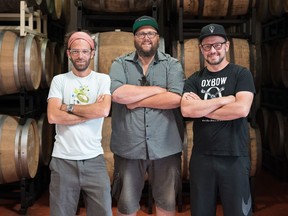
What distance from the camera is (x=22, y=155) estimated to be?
4289mm

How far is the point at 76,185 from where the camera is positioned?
2762 mm

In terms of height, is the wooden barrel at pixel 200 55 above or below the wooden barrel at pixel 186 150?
above

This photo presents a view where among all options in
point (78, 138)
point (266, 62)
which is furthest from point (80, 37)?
point (266, 62)

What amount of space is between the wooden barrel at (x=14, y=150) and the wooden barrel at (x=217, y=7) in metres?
2.30

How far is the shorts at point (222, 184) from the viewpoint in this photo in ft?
8.94

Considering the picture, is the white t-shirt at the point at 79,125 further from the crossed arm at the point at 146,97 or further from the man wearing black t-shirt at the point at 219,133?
the man wearing black t-shirt at the point at 219,133

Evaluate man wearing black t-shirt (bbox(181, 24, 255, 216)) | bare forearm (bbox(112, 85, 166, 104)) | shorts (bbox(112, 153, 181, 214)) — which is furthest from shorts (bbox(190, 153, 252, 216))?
bare forearm (bbox(112, 85, 166, 104))

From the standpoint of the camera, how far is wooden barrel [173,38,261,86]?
4414mm

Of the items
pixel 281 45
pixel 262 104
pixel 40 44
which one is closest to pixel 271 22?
pixel 281 45

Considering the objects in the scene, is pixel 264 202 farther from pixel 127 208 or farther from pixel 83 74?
pixel 83 74

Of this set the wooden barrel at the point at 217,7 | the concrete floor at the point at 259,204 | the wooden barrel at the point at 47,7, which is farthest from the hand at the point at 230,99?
the wooden barrel at the point at 47,7

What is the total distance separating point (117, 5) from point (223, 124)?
→ 249cm

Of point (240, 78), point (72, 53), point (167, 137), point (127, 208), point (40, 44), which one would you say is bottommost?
point (127, 208)

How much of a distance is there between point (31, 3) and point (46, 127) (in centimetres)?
158
